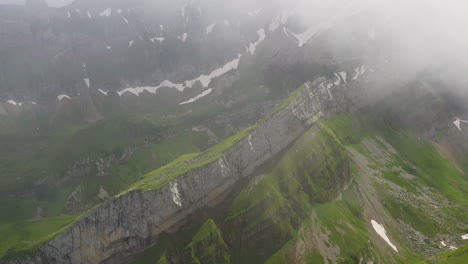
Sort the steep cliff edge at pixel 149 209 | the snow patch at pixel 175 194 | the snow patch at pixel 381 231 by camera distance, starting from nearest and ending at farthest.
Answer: the steep cliff edge at pixel 149 209
the snow patch at pixel 175 194
the snow patch at pixel 381 231

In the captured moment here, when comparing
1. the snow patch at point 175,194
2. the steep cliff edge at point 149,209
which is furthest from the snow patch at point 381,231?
the snow patch at point 175,194

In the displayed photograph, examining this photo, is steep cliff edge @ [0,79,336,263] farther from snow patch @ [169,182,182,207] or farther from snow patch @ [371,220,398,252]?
snow patch @ [371,220,398,252]

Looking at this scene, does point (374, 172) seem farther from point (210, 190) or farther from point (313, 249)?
point (210, 190)

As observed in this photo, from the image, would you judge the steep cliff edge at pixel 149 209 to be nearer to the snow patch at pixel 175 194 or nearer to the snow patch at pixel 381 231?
the snow patch at pixel 175 194

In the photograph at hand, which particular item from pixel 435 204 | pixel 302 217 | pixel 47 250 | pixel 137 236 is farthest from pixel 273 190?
pixel 435 204

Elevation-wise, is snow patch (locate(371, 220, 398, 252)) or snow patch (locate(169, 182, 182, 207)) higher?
snow patch (locate(169, 182, 182, 207))

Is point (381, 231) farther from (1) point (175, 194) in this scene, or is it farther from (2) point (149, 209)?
(2) point (149, 209)

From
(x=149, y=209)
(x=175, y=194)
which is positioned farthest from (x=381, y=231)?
(x=149, y=209)

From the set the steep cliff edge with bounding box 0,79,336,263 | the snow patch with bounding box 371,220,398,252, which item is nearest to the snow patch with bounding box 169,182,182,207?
the steep cliff edge with bounding box 0,79,336,263
